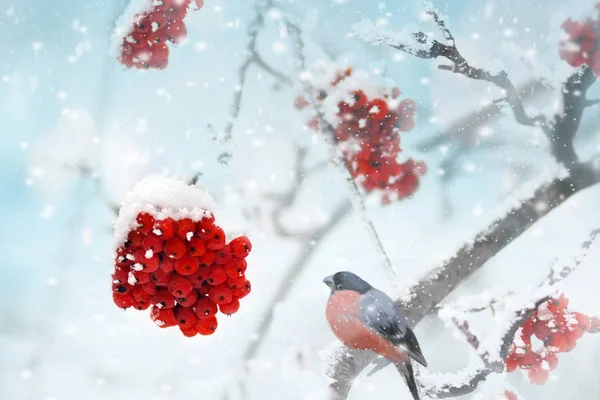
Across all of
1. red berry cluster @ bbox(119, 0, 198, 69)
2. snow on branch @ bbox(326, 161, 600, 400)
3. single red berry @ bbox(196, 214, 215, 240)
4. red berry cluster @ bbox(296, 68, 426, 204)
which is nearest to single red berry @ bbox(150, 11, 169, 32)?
red berry cluster @ bbox(119, 0, 198, 69)

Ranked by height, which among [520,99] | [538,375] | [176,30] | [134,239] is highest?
[176,30]

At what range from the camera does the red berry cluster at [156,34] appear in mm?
602

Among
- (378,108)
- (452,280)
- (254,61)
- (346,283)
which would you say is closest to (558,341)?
(452,280)

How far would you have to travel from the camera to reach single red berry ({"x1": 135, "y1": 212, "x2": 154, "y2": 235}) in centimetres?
34

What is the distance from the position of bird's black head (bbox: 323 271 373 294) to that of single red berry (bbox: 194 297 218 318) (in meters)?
0.22

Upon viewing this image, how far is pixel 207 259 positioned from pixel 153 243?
43 millimetres

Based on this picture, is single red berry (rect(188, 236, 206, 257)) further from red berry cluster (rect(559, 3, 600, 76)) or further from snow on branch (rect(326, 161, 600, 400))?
red berry cluster (rect(559, 3, 600, 76))

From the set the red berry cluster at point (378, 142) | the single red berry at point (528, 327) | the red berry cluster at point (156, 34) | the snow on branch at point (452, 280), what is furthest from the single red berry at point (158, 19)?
the single red berry at point (528, 327)

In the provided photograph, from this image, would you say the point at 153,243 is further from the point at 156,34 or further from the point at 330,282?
the point at 156,34

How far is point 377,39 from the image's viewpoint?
71cm

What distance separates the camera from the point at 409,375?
52 cm

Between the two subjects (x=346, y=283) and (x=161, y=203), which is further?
(x=346, y=283)

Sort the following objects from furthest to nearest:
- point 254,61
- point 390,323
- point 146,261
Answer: point 254,61
point 390,323
point 146,261

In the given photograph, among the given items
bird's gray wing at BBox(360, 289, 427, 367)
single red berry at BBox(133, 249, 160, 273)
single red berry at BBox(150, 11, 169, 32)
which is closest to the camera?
single red berry at BBox(133, 249, 160, 273)
